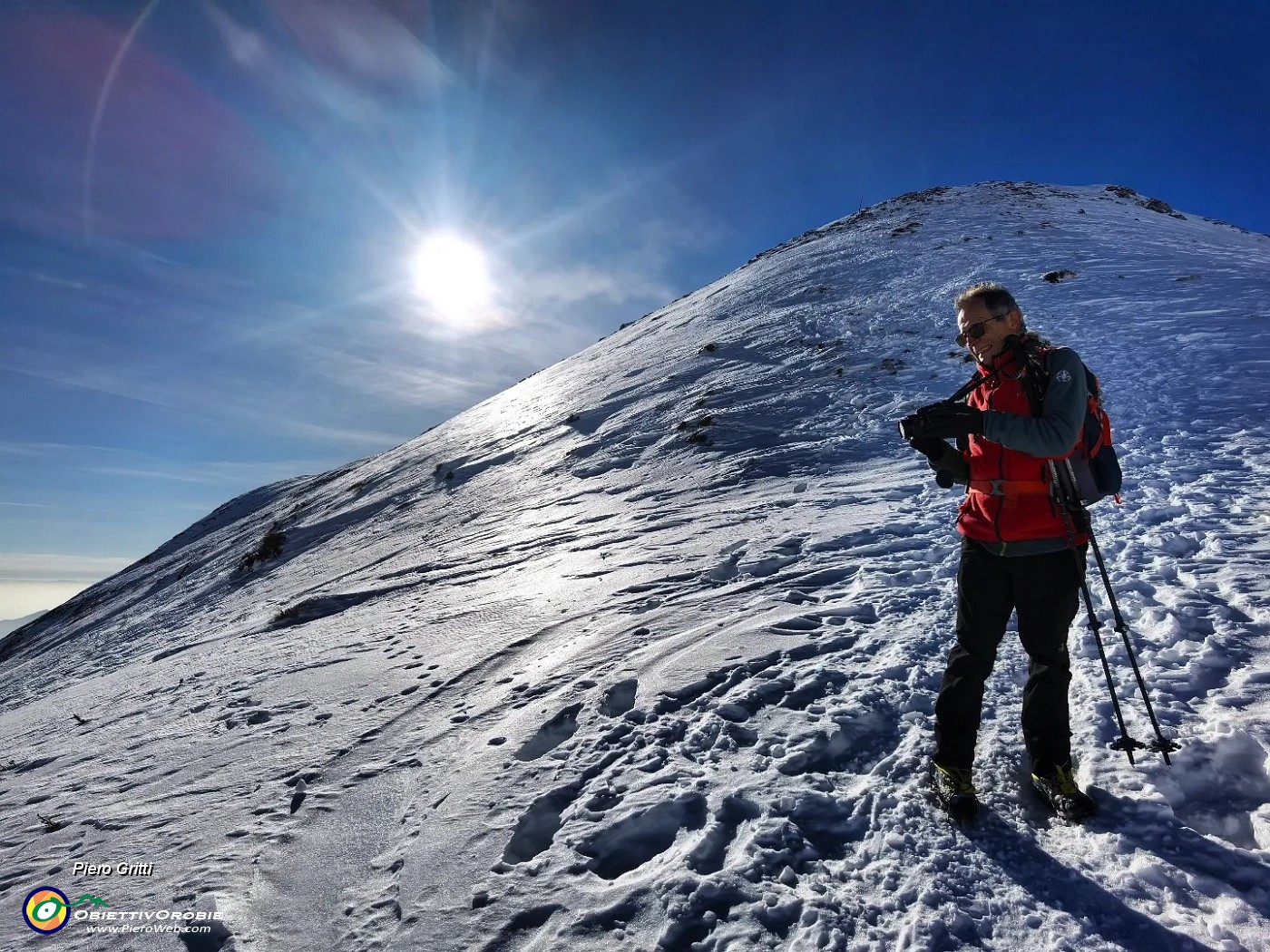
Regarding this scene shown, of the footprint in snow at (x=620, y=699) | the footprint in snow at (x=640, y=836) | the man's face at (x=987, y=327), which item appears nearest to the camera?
the man's face at (x=987, y=327)

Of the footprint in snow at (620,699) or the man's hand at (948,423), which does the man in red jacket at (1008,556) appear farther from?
the footprint in snow at (620,699)

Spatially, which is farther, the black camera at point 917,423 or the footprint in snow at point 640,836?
the footprint in snow at point 640,836

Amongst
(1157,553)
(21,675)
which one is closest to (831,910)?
(1157,553)

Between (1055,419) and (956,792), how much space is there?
197cm

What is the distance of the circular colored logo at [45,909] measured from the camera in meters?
3.74

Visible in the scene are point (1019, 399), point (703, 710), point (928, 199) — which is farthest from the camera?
point (928, 199)

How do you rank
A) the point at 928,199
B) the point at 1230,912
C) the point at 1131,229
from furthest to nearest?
the point at 928,199
the point at 1131,229
the point at 1230,912

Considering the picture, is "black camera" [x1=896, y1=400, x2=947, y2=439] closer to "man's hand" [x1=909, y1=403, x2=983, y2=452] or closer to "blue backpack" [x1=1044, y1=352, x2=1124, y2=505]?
"man's hand" [x1=909, y1=403, x2=983, y2=452]

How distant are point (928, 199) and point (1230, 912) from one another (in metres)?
41.0

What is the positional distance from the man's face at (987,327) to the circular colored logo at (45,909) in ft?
20.9

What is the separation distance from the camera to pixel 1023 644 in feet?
9.75

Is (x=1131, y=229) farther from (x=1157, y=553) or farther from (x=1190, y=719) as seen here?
(x=1190, y=719)

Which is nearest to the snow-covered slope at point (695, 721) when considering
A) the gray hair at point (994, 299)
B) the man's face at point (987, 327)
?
the man's face at point (987, 327)

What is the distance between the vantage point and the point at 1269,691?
11.5 ft
